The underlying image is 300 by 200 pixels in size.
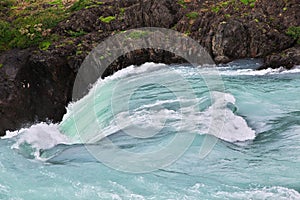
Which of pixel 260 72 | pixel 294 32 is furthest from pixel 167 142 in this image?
pixel 294 32

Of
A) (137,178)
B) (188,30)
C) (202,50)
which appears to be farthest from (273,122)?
(188,30)

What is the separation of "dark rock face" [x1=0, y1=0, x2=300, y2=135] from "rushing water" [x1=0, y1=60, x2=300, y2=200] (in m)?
1.17

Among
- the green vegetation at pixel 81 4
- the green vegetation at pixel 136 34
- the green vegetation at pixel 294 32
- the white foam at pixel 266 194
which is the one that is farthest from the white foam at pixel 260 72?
the white foam at pixel 266 194

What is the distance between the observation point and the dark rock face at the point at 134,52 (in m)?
15.3

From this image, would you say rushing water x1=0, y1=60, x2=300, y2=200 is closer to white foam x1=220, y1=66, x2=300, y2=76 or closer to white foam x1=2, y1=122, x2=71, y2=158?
white foam x1=2, y1=122, x2=71, y2=158

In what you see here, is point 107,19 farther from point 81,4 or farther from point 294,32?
point 294,32

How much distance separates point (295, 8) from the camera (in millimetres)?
20375

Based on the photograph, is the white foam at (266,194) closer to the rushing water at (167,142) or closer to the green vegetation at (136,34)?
the rushing water at (167,142)

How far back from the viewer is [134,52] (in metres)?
19.5

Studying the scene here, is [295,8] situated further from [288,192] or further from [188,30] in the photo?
[288,192]

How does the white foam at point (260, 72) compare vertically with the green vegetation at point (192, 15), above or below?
below

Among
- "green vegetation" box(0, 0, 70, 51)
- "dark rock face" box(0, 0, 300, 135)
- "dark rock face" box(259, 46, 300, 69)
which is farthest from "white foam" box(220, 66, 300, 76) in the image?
"green vegetation" box(0, 0, 70, 51)

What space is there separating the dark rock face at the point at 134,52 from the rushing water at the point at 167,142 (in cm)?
117

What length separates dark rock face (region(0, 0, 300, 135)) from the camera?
15251mm
